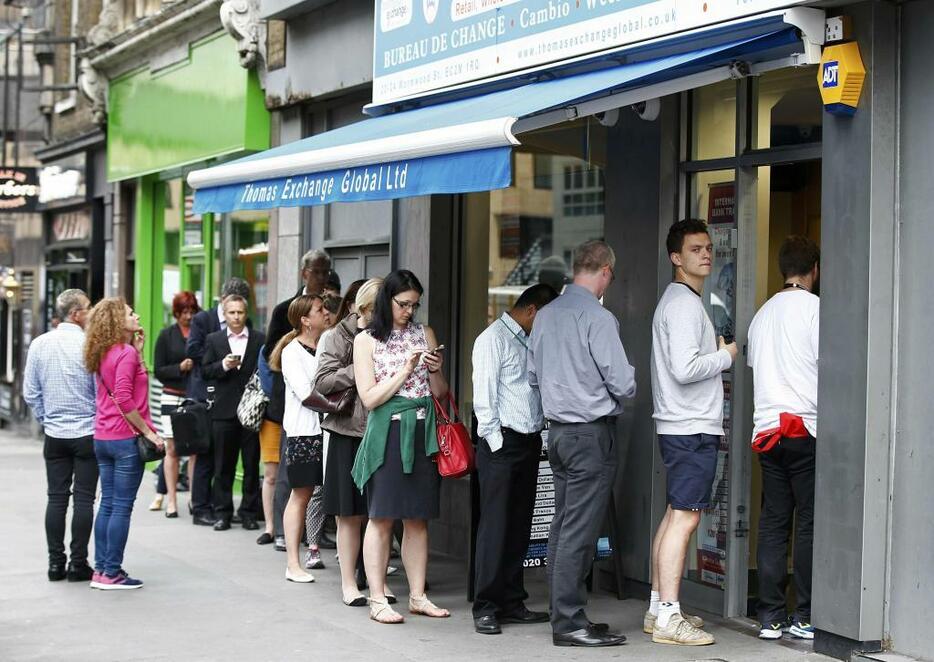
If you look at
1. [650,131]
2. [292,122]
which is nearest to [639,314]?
[650,131]

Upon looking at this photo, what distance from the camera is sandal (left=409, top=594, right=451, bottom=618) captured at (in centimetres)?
795

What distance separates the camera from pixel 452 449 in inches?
303

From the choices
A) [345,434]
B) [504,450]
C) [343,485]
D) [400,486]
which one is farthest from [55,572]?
[504,450]

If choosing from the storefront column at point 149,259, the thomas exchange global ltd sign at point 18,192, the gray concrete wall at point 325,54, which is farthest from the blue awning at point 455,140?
the thomas exchange global ltd sign at point 18,192

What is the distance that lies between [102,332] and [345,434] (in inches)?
66.8

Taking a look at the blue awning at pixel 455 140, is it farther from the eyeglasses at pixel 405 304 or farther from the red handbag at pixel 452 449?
the red handbag at pixel 452 449

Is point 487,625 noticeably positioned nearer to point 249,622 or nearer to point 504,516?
point 504,516

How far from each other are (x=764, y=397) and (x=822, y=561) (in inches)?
35.1

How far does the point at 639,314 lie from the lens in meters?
8.39

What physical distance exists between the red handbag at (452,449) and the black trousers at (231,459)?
404 cm

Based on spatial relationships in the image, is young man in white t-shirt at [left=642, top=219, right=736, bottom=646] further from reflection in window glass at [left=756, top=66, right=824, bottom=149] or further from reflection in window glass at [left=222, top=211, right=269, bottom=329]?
reflection in window glass at [left=222, top=211, right=269, bottom=329]

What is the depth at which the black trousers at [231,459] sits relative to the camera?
11.5 metres

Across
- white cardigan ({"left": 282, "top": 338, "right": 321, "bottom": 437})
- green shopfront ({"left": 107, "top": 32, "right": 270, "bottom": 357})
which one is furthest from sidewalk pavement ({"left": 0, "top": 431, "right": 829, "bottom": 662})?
green shopfront ({"left": 107, "top": 32, "right": 270, "bottom": 357})

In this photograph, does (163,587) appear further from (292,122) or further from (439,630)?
(292,122)
